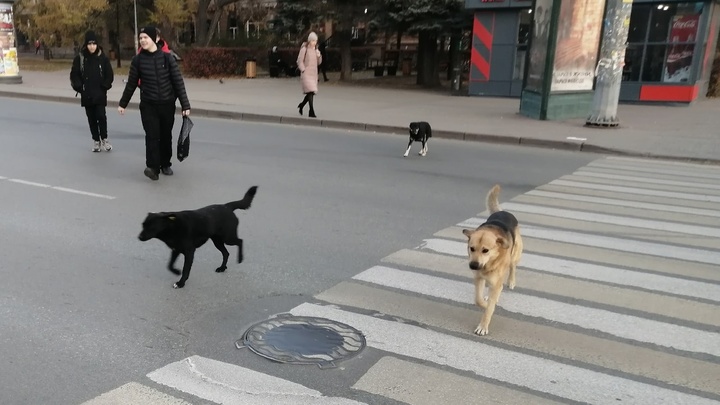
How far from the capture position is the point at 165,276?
5.18 metres

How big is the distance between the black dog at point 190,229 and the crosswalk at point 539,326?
1.01 m

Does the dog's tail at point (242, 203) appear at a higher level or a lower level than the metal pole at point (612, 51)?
lower

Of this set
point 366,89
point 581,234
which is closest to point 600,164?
point 581,234

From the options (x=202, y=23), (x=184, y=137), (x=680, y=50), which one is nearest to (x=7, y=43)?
(x=202, y=23)

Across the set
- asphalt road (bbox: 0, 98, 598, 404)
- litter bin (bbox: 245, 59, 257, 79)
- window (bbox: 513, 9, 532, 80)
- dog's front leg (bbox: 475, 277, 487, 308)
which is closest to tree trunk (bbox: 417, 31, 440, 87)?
window (bbox: 513, 9, 532, 80)

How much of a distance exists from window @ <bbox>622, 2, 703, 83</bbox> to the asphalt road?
10474 millimetres

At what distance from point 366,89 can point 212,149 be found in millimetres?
14383

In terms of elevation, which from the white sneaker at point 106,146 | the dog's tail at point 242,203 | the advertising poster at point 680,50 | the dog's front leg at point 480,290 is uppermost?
the advertising poster at point 680,50

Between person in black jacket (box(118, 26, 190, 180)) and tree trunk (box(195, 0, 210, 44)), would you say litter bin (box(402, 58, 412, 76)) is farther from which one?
person in black jacket (box(118, 26, 190, 180))

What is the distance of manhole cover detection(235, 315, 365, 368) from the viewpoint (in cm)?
382

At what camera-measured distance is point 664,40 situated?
20109 mm

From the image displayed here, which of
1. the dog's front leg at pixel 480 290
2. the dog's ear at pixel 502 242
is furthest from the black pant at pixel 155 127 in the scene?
the dog's ear at pixel 502 242

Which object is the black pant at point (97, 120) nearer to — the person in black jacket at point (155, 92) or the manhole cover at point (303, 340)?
the person in black jacket at point (155, 92)

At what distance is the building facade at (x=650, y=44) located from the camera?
778 inches
